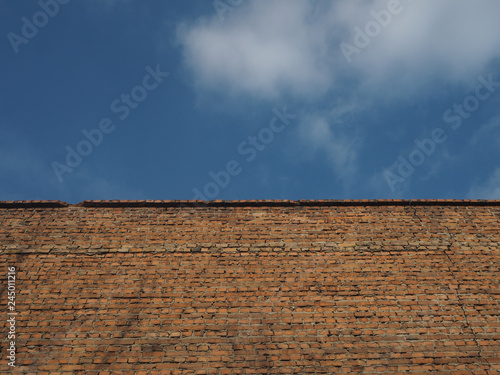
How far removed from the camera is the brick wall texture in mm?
5082

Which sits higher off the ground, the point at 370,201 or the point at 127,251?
the point at 370,201

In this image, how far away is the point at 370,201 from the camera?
6.96 meters

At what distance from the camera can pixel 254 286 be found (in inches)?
231

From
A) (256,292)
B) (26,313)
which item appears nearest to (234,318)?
(256,292)

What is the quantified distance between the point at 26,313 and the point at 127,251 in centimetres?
168

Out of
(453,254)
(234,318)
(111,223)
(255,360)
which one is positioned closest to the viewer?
(255,360)

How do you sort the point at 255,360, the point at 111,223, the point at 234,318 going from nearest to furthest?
the point at 255,360 < the point at 234,318 < the point at 111,223

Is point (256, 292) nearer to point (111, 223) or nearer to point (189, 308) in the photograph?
point (189, 308)

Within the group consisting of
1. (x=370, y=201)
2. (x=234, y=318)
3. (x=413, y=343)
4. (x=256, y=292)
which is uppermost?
(x=370, y=201)

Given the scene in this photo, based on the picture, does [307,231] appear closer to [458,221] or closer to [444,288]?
[444,288]

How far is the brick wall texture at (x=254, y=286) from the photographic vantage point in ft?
16.7

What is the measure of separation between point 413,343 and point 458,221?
2.70m

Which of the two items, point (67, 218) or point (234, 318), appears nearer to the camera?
point (234, 318)

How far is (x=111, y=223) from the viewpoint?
6.69 meters
